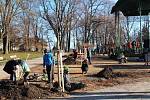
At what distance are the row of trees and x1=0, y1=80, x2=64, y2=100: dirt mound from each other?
54.0m

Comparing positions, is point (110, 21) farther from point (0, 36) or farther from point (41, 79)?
point (41, 79)

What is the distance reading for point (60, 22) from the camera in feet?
259

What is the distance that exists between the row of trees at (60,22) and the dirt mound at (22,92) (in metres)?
54.0

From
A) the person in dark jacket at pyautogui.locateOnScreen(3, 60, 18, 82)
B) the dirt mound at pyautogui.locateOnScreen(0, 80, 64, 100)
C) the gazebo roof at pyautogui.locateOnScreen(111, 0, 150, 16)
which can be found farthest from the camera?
the gazebo roof at pyautogui.locateOnScreen(111, 0, 150, 16)

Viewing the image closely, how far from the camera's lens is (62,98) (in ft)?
52.6

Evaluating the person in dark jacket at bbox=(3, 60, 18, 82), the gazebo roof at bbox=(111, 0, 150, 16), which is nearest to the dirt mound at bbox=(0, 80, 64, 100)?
the person in dark jacket at bbox=(3, 60, 18, 82)

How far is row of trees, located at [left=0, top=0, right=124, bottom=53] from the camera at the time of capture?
71688mm

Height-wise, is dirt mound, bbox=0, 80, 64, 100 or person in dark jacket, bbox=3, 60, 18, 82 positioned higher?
person in dark jacket, bbox=3, 60, 18, 82

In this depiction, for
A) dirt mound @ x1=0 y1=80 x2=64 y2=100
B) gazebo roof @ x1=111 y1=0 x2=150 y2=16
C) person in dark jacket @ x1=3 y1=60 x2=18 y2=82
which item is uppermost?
gazebo roof @ x1=111 y1=0 x2=150 y2=16

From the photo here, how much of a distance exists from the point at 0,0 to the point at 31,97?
55115 mm

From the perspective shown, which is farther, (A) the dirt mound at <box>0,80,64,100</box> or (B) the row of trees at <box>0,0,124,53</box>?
(B) the row of trees at <box>0,0,124,53</box>

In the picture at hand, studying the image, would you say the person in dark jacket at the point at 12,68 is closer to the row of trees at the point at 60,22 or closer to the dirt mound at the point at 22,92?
the dirt mound at the point at 22,92

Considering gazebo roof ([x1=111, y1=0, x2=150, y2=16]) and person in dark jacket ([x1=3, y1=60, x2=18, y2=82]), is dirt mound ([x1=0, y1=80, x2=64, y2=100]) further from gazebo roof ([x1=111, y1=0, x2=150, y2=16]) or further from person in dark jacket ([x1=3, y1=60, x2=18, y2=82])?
gazebo roof ([x1=111, y1=0, x2=150, y2=16])

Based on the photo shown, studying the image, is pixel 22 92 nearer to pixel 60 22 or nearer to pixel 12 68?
pixel 12 68
